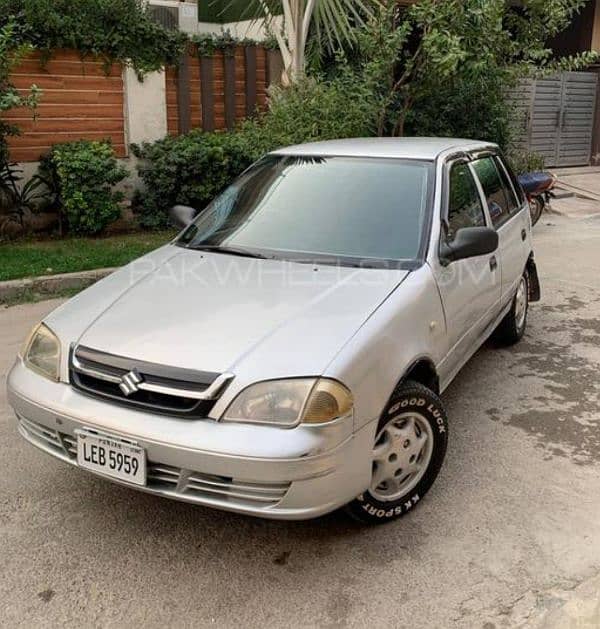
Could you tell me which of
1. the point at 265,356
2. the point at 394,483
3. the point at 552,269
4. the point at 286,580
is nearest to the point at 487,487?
the point at 394,483

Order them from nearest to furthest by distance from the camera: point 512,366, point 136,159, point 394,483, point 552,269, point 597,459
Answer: point 394,483 → point 597,459 → point 512,366 → point 552,269 → point 136,159

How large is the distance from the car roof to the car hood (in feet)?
3.33

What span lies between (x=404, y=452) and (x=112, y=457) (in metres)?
1.24

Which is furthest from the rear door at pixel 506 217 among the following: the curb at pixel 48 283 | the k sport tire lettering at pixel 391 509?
the curb at pixel 48 283

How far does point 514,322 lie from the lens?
5273 millimetres

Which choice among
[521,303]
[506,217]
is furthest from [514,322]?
Answer: [506,217]

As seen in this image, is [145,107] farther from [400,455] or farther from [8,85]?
[400,455]

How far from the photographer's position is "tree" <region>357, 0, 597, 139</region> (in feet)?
27.1

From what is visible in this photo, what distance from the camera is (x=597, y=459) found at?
3.70 m

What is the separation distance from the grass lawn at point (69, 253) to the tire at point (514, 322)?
3882 mm

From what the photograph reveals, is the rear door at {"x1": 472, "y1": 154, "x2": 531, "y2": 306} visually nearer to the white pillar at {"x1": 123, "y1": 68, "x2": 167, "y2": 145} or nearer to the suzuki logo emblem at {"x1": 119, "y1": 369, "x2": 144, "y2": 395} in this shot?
the suzuki logo emblem at {"x1": 119, "y1": 369, "x2": 144, "y2": 395}

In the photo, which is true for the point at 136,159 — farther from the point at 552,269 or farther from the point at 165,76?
the point at 552,269

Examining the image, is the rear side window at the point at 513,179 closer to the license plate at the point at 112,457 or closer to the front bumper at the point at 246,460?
the front bumper at the point at 246,460

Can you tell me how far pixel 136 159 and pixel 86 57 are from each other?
133 cm
